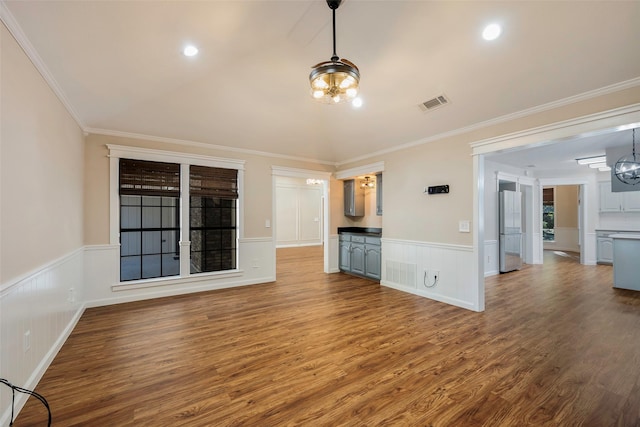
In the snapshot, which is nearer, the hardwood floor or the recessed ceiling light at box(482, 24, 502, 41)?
the hardwood floor

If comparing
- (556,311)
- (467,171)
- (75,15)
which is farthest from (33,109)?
(556,311)

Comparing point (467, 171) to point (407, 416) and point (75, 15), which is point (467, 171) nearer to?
point (407, 416)

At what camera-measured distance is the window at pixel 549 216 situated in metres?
10.8

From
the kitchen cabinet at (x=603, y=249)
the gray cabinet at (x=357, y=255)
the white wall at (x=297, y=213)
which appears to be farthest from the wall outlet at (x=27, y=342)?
the kitchen cabinet at (x=603, y=249)

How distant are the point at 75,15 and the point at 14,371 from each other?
265cm

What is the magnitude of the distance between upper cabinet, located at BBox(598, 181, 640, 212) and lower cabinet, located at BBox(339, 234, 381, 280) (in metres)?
6.78

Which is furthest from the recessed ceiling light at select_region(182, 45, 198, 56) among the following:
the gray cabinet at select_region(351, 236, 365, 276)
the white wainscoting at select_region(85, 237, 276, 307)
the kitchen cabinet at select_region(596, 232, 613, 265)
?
the kitchen cabinet at select_region(596, 232, 613, 265)

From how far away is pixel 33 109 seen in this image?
226cm

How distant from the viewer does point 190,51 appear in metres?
2.79

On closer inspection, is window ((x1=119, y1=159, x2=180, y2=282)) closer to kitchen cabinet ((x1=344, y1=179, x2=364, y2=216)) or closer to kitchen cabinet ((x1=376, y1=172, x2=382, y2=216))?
kitchen cabinet ((x1=344, y1=179, x2=364, y2=216))

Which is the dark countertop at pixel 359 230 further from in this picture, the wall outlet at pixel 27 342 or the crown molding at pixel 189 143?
the wall outlet at pixel 27 342

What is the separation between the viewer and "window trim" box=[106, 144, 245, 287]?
424cm

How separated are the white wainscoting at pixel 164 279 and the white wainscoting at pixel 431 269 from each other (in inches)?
96.2

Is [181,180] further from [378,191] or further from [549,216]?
[549,216]
